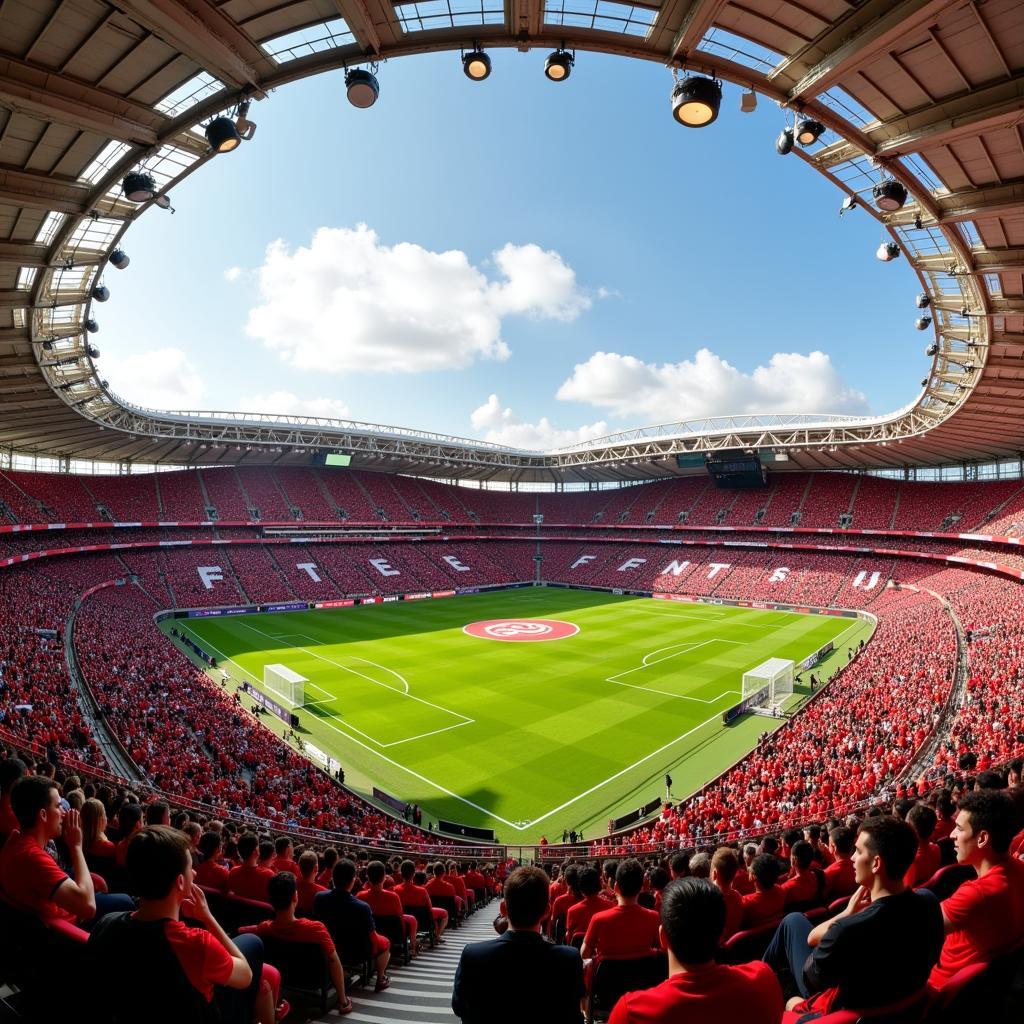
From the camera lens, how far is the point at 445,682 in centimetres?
3120

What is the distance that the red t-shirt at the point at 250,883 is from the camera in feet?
20.0

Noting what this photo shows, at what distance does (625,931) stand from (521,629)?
39.7 metres

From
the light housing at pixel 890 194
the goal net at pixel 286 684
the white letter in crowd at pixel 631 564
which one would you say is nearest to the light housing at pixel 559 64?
the light housing at pixel 890 194

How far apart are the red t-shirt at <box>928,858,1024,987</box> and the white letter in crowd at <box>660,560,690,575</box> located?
5814cm

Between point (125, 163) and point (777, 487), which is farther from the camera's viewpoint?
point (777, 487)

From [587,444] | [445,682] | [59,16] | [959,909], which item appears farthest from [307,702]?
[587,444]

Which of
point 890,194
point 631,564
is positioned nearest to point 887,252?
point 890,194

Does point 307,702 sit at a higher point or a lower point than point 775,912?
lower

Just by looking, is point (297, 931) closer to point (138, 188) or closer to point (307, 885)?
point (307, 885)

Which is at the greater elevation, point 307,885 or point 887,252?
point 887,252

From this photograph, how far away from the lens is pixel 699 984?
243 centimetres

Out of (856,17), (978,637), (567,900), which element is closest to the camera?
(567,900)

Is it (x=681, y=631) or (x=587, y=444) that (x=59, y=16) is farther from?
(x=587, y=444)

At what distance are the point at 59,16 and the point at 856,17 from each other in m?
12.0
